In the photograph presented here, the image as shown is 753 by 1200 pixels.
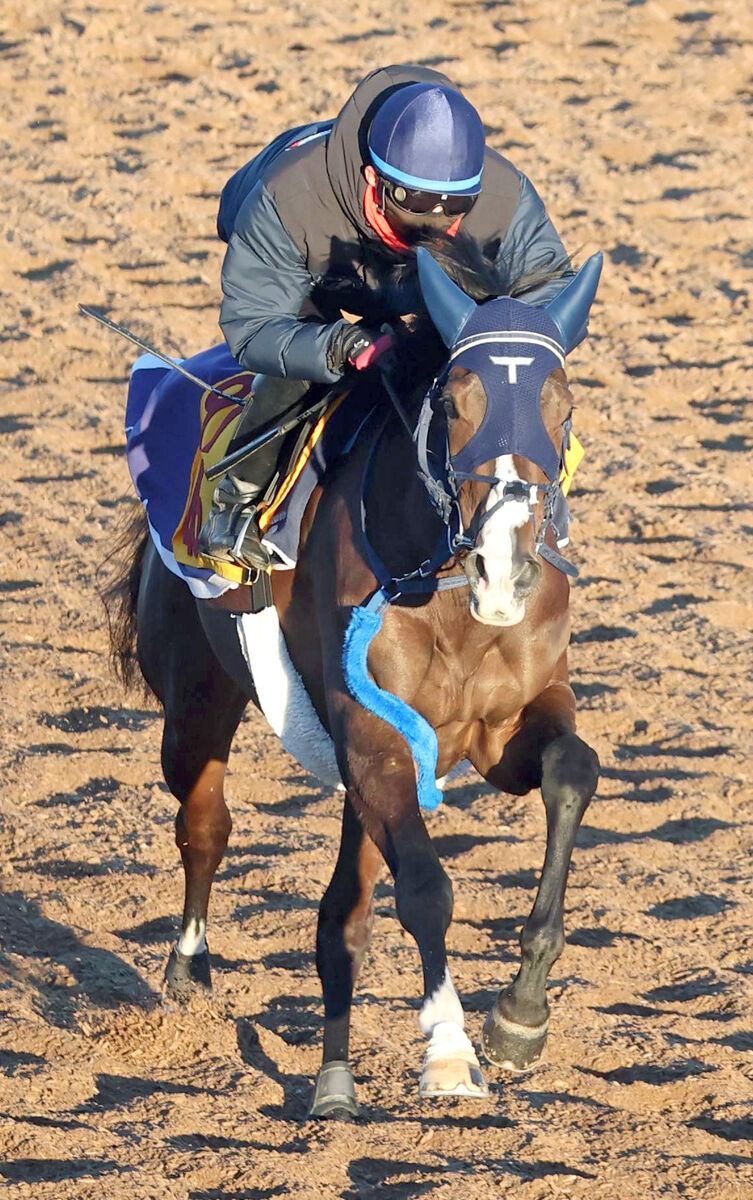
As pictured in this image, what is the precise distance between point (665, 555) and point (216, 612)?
362cm

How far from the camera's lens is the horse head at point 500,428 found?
144 inches

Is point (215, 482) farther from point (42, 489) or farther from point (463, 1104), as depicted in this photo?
point (42, 489)

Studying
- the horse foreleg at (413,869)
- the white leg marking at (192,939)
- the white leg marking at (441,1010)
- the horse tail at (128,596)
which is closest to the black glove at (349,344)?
the horse foreleg at (413,869)

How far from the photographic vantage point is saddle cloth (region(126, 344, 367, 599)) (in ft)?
14.8

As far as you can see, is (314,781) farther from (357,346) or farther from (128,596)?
(357,346)

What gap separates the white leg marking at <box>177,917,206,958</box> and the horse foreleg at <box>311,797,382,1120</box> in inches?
29.2

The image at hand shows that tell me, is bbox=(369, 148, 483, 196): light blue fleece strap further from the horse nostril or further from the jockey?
the horse nostril

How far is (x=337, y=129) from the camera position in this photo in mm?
4414

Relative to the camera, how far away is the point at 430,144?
4.13 meters

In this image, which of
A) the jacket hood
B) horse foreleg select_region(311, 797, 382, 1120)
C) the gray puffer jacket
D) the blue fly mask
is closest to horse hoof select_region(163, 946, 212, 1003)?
horse foreleg select_region(311, 797, 382, 1120)

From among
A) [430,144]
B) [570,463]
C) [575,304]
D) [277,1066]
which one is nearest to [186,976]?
[277,1066]

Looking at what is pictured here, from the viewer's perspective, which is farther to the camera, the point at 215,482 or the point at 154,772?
the point at 154,772

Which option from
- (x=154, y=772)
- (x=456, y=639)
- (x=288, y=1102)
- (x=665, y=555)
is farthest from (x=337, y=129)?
(x=665, y=555)

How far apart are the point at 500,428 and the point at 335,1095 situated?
1.78 m
